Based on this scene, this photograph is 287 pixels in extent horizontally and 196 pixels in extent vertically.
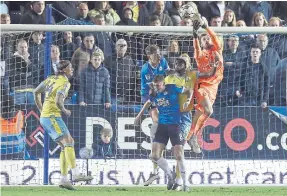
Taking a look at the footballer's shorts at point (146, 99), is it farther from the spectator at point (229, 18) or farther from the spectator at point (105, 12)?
the spectator at point (229, 18)

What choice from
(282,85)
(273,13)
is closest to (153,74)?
(282,85)

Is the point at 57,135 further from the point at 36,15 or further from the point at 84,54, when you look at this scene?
the point at 36,15

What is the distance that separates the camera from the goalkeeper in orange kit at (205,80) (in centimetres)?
1486

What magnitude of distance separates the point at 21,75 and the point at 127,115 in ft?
5.67

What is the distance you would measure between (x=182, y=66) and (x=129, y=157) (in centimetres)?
190

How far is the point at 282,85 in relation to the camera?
16062mm

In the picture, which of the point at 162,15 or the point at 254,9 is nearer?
the point at 162,15

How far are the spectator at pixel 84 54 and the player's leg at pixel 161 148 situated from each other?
2120mm

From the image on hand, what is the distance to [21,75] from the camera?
15914 mm

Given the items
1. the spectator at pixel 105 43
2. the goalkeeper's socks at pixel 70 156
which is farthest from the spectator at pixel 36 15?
the goalkeeper's socks at pixel 70 156

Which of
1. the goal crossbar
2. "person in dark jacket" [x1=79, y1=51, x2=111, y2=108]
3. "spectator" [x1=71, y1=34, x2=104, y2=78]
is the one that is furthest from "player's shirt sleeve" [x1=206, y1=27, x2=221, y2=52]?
"spectator" [x1=71, y1=34, x2=104, y2=78]

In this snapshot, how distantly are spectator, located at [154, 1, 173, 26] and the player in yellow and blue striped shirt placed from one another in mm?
3224

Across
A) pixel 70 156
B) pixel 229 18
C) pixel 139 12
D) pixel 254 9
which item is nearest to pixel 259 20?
pixel 229 18

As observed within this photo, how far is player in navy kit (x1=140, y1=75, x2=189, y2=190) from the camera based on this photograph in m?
14.3
